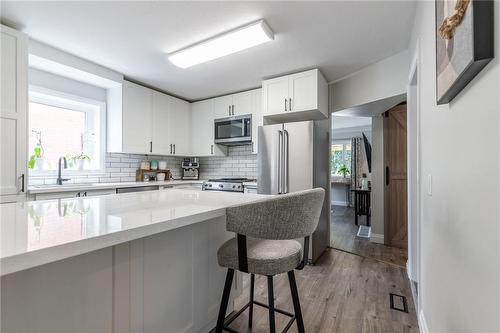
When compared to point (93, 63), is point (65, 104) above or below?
below

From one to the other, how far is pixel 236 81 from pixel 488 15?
314 centimetres

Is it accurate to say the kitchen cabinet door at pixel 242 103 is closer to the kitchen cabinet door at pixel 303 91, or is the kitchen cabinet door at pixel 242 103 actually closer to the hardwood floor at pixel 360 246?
the kitchen cabinet door at pixel 303 91

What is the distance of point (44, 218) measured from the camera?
2.73ft

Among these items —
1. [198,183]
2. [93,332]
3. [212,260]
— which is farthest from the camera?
[198,183]

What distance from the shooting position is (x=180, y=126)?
4293 millimetres

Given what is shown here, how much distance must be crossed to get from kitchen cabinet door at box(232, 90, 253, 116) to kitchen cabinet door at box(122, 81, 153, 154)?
1.34 metres

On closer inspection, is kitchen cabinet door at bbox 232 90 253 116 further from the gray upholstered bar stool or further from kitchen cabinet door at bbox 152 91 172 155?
the gray upholstered bar stool

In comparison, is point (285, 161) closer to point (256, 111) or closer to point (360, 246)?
point (256, 111)

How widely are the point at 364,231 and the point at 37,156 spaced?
496 centimetres

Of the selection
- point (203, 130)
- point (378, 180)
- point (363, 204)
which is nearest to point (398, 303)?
point (378, 180)

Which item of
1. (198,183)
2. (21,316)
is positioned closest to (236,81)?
(198,183)

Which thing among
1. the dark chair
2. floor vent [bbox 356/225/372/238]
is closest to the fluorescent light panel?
floor vent [bbox 356/225/372/238]

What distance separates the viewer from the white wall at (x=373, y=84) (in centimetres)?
265

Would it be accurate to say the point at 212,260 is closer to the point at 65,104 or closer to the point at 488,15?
the point at 488,15
